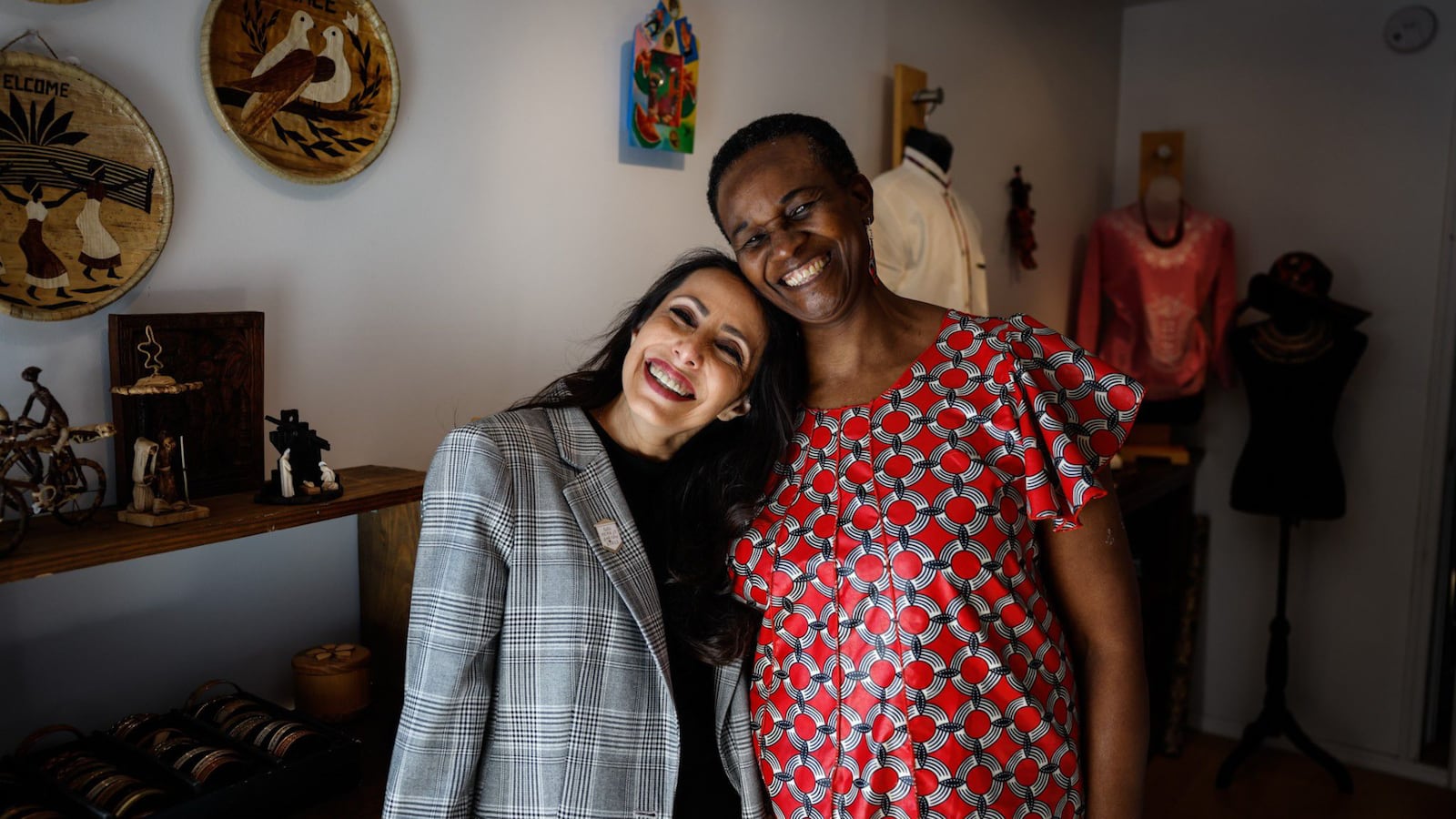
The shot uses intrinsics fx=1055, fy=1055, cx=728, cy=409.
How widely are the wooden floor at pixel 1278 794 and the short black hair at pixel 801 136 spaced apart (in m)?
3.04

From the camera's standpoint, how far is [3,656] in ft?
4.55

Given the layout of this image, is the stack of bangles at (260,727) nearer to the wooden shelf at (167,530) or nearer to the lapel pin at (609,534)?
the wooden shelf at (167,530)

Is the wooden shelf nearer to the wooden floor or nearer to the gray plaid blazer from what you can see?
the gray plaid blazer

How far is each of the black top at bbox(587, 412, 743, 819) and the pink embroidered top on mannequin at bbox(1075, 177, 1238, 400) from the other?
3.10 metres

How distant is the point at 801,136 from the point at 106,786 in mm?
1206

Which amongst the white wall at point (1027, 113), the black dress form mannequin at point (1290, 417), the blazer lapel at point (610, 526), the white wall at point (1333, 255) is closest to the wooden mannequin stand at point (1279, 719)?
the black dress form mannequin at point (1290, 417)

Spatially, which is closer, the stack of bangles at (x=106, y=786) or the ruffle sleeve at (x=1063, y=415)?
the stack of bangles at (x=106, y=786)

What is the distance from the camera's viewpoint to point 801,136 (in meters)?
1.48

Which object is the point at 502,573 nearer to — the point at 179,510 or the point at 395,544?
the point at 179,510

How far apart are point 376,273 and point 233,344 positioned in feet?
1.14

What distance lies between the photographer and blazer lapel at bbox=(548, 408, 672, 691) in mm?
1327

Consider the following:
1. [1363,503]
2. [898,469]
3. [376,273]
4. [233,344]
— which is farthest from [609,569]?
[1363,503]

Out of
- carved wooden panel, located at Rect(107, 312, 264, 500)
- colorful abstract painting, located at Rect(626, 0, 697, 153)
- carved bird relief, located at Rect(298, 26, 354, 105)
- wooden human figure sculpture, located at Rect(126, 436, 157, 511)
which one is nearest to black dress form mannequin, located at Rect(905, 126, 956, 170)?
colorful abstract painting, located at Rect(626, 0, 697, 153)

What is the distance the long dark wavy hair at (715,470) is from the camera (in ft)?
4.76
